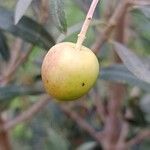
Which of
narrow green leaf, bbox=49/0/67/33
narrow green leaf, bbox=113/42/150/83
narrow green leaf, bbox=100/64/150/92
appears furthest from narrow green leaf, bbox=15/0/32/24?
narrow green leaf, bbox=100/64/150/92

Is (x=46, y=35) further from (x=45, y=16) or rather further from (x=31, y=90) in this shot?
(x=31, y=90)

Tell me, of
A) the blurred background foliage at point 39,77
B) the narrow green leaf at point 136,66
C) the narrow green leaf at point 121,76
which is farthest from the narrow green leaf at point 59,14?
the narrow green leaf at point 121,76

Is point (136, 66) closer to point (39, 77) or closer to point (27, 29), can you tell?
point (27, 29)

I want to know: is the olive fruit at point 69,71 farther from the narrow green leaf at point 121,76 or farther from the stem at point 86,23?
the narrow green leaf at point 121,76

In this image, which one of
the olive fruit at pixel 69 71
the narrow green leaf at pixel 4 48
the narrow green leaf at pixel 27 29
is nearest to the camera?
the olive fruit at pixel 69 71

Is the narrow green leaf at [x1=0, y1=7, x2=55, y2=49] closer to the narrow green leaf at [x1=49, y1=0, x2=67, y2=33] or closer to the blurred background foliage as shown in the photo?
the blurred background foliage

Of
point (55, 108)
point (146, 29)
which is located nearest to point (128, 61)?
point (146, 29)

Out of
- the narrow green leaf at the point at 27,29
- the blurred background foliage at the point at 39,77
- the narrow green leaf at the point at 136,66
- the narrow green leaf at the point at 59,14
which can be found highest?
the narrow green leaf at the point at 59,14
